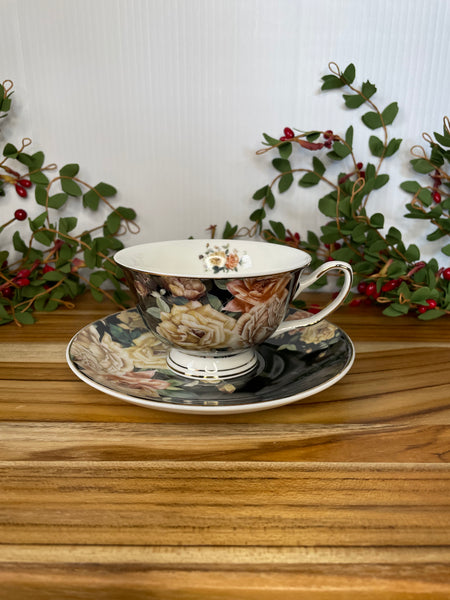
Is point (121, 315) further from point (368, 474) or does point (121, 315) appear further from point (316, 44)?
point (316, 44)

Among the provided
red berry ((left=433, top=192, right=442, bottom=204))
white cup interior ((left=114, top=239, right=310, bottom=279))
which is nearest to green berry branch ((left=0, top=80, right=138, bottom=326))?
white cup interior ((left=114, top=239, right=310, bottom=279))

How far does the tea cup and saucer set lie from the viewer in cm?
44

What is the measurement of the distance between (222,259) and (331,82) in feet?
1.03

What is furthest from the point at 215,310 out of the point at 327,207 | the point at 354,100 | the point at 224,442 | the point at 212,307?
the point at 354,100

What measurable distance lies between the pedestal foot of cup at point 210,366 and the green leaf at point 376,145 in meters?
0.42

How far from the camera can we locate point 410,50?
28.5 inches

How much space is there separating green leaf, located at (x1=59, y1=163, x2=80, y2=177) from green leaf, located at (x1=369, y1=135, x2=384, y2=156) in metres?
0.45

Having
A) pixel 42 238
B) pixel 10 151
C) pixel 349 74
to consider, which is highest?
pixel 349 74

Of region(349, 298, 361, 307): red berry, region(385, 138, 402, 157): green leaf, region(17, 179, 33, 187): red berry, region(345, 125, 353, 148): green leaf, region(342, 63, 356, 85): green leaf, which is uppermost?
region(342, 63, 356, 85): green leaf

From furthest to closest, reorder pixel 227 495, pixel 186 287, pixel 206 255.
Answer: pixel 206 255 < pixel 186 287 < pixel 227 495

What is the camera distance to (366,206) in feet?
2.57

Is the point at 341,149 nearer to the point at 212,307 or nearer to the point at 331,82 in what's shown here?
the point at 331,82

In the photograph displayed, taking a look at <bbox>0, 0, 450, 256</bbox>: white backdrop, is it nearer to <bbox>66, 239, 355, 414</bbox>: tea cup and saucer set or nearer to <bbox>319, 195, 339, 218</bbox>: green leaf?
<bbox>319, 195, 339, 218</bbox>: green leaf

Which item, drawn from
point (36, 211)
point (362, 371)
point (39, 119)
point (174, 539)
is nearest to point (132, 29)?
point (39, 119)
